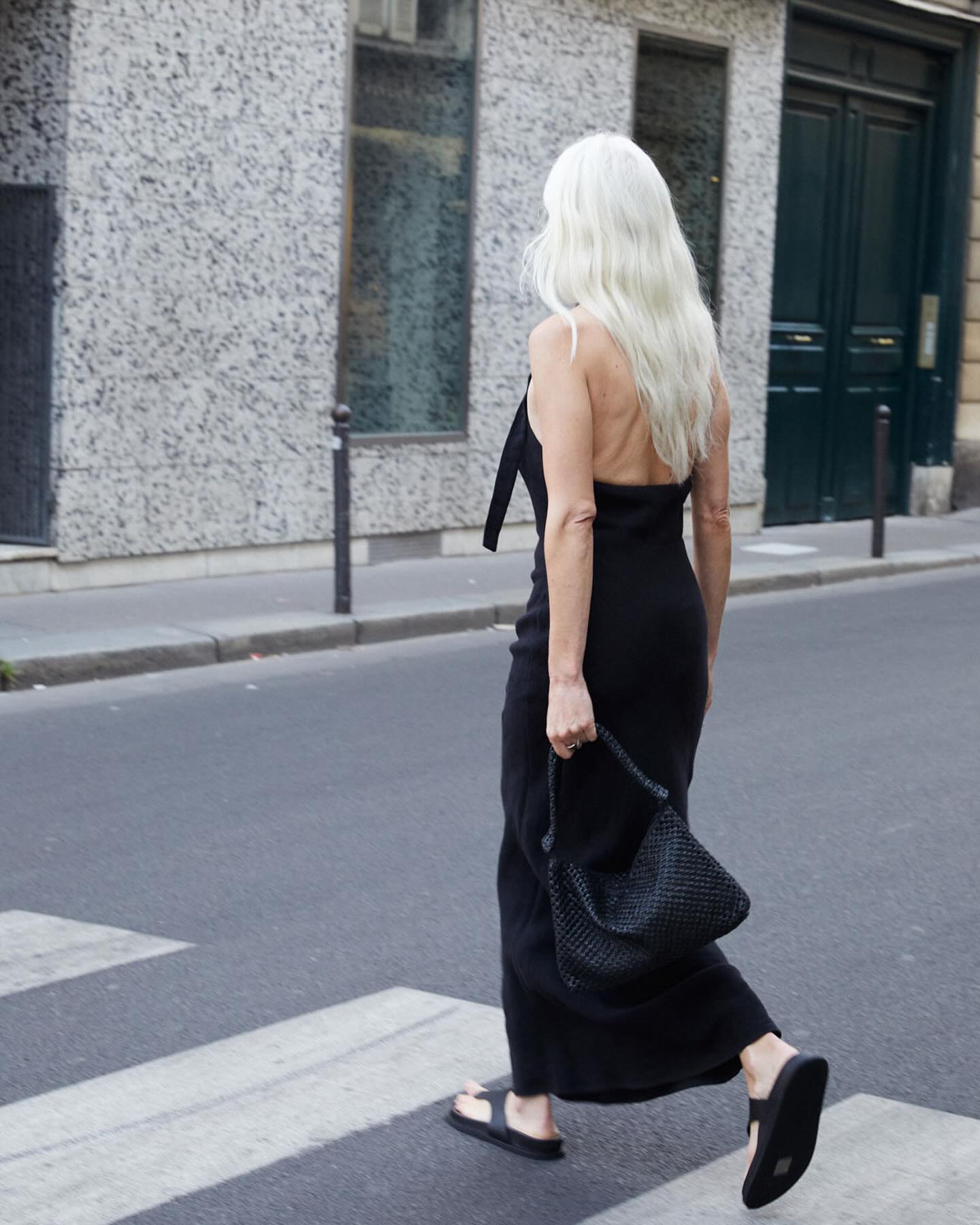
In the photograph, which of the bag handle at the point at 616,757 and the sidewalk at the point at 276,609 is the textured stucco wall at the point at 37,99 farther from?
the bag handle at the point at 616,757

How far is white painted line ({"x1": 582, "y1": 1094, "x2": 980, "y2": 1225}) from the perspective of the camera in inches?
135

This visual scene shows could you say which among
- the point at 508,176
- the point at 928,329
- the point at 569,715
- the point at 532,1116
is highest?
the point at 508,176

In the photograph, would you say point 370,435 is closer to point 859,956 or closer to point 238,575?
point 238,575

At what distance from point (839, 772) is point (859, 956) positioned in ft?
7.73

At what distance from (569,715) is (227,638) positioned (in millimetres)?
6414

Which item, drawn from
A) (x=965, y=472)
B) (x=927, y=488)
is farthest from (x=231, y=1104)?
(x=965, y=472)

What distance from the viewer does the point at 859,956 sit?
16.6ft

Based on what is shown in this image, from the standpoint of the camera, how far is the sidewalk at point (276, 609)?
9.30 meters

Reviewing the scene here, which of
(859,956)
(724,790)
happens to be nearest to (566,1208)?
(859,956)

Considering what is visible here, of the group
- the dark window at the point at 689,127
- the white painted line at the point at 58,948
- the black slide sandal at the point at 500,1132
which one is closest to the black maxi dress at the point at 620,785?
the black slide sandal at the point at 500,1132

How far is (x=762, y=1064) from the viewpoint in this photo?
138 inches

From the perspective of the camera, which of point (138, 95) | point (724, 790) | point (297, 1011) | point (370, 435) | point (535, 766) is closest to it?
point (535, 766)

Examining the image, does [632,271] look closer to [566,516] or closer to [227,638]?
[566,516]

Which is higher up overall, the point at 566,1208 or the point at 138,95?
the point at 138,95
